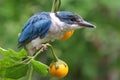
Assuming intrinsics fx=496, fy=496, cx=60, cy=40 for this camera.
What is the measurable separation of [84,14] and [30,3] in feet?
1.76

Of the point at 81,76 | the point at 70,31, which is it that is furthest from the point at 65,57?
the point at 70,31

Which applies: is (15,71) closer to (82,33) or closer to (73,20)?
(73,20)

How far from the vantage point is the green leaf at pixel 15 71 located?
2.07 m

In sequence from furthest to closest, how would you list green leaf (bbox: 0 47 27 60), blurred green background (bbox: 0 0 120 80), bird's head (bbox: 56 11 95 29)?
blurred green background (bbox: 0 0 120 80), bird's head (bbox: 56 11 95 29), green leaf (bbox: 0 47 27 60)

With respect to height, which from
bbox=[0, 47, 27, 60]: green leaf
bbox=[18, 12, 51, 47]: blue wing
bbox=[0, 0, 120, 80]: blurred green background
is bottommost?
bbox=[0, 0, 120, 80]: blurred green background

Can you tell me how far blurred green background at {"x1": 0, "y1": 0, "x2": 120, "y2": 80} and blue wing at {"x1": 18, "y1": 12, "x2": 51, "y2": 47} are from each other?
1.57 meters

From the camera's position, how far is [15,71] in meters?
2.08

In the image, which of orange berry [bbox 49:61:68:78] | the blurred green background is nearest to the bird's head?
orange berry [bbox 49:61:68:78]

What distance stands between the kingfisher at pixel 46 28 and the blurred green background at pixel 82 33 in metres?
1.55

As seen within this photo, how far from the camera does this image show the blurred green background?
4.11m

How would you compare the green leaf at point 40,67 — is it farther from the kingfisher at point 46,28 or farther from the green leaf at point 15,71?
the kingfisher at point 46,28

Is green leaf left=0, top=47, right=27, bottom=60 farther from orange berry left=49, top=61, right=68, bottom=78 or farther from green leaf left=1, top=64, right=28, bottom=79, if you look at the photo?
orange berry left=49, top=61, right=68, bottom=78

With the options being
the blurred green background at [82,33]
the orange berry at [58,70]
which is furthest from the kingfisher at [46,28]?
the blurred green background at [82,33]

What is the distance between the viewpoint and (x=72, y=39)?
434 centimetres
